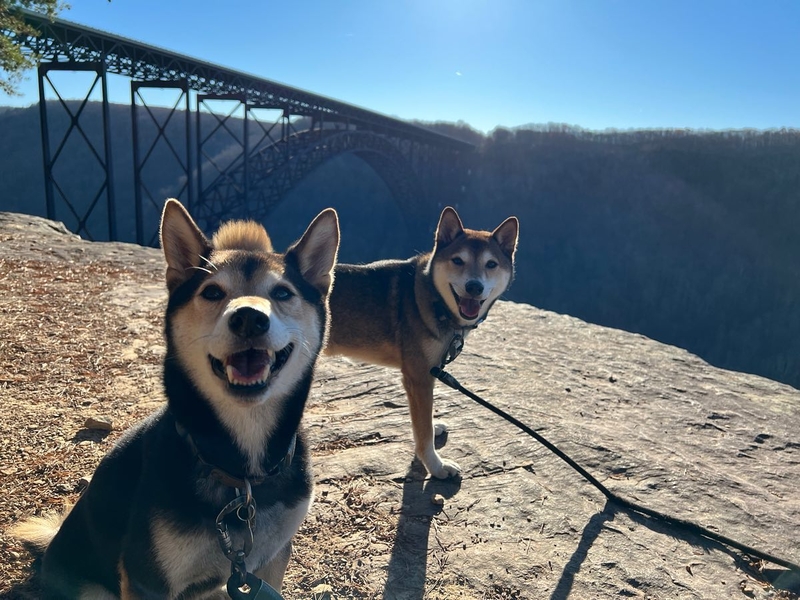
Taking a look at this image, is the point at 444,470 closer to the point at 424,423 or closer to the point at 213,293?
the point at 424,423

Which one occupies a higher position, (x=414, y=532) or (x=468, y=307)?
(x=468, y=307)

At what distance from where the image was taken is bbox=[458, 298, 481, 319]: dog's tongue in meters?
4.55

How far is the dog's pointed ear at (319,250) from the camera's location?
283 centimetres

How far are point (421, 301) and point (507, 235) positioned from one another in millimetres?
1315

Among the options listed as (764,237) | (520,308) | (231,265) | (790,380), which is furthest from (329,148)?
(764,237)

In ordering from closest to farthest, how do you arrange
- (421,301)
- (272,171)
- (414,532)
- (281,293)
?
1. (281,293)
2. (414,532)
3. (421,301)
4. (272,171)

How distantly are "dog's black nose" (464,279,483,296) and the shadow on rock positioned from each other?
5.02 feet

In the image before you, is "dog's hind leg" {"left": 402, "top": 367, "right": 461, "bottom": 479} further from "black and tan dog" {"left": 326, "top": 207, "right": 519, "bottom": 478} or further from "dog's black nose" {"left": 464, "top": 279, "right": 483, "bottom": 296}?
"dog's black nose" {"left": 464, "top": 279, "right": 483, "bottom": 296}

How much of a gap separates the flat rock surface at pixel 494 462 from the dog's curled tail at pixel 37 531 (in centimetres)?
15

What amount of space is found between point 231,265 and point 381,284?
2584mm

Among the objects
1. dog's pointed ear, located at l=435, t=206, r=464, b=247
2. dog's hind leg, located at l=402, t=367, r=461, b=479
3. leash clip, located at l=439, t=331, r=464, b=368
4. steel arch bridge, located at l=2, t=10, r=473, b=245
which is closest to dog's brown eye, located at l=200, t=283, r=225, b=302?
dog's hind leg, located at l=402, t=367, r=461, b=479

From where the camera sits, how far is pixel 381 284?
5.02 metres

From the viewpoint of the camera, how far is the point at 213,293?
2.40 m

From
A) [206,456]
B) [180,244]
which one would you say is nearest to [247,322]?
[206,456]
